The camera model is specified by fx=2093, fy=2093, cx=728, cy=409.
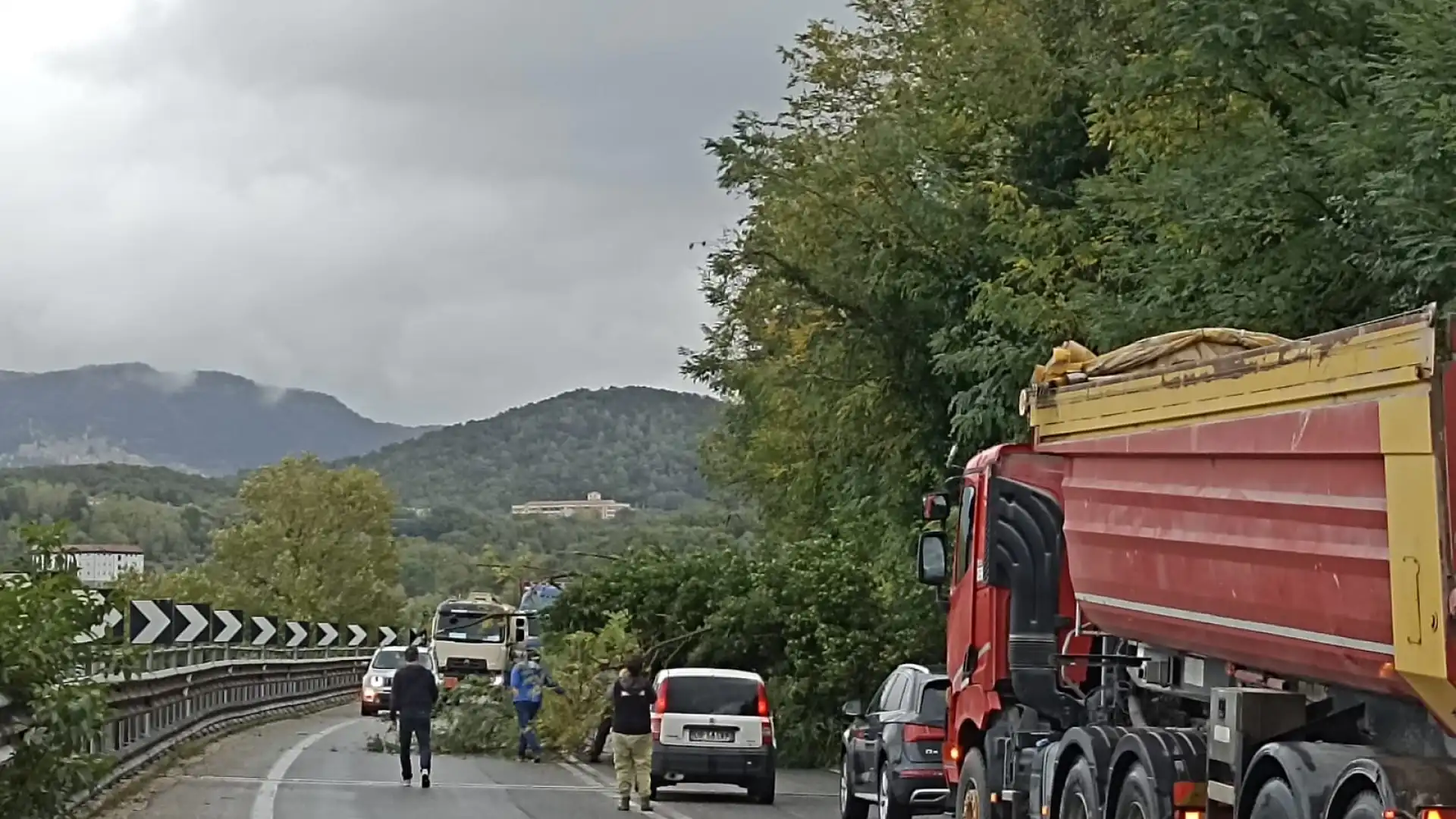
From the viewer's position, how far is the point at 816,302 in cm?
2806

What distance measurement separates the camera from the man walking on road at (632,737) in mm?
21625

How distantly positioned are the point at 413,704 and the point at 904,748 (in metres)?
7.90

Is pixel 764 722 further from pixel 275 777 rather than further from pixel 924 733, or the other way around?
pixel 275 777

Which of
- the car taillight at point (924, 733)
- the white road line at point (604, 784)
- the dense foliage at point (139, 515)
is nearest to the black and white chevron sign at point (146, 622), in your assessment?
the white road line at point (604, 784)

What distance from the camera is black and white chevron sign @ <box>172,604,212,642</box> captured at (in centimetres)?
2720

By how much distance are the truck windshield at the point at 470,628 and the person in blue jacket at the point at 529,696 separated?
2438 centimetres

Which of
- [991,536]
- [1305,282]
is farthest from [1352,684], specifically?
[1305,282]

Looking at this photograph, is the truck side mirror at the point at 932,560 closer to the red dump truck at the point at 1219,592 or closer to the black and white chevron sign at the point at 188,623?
the red dump truck at the point at 1219,592

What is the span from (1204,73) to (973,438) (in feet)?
21.2

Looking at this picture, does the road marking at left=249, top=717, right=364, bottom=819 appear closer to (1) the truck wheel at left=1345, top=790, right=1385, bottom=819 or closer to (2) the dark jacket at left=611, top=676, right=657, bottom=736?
(2) the dark jacket at left=611, top=676, right=657, bottom=736

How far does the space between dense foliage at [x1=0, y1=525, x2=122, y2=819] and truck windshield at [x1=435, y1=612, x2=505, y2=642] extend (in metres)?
39.7

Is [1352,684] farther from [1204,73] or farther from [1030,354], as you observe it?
[1030,354]

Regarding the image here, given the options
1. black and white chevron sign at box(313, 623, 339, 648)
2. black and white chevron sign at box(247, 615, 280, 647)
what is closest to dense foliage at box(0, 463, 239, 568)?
black and white chevron sign at box(313, 623, 339, 648)

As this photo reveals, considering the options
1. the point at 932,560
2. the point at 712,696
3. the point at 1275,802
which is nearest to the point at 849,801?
the point at 712,696
